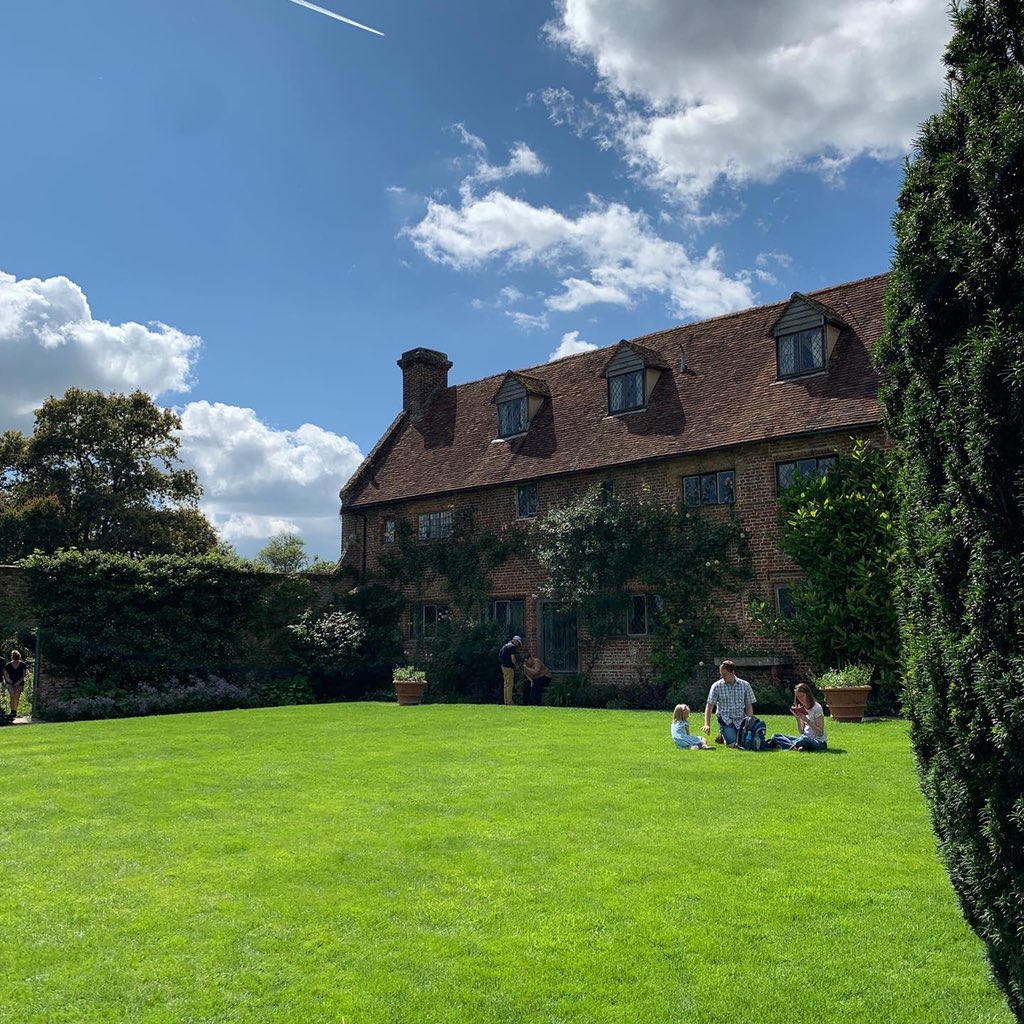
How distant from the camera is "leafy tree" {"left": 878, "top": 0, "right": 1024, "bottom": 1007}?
3.49 m

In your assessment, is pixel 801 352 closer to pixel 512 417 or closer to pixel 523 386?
pixel 523 386

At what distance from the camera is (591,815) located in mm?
8297

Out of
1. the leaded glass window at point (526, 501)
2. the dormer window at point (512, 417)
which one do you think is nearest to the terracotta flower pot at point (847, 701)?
the leaded glass window at point (526, 501)

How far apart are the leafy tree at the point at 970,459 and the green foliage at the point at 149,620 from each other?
861 inches

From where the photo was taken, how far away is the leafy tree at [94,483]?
42.8 metres

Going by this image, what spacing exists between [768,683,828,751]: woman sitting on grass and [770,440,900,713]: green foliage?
645cm

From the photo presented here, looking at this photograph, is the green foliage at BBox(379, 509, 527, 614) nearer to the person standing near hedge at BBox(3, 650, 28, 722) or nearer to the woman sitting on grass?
the person standing near hedge at BBox(3, 650, 28, 722)

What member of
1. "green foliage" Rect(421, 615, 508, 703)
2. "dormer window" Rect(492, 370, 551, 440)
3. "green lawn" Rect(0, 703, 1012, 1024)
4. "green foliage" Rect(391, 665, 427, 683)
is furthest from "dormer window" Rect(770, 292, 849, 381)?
"green lawn" Rect(0, 703, 1012, 1024)

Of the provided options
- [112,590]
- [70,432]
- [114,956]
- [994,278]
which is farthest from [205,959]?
[70,432]

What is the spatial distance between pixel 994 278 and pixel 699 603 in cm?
1912

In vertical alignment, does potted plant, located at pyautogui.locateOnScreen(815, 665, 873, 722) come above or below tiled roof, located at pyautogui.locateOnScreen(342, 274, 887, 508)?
below

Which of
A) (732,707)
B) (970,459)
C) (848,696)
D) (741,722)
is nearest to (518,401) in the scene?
(848,696)

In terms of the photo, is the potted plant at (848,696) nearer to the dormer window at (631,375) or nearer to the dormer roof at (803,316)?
the dormer roof at (803,316)

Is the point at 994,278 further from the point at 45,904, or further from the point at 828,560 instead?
the point at 828,560
